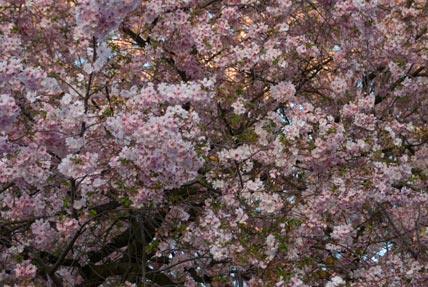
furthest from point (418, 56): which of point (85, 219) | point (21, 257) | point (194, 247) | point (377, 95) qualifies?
point (21, 257)

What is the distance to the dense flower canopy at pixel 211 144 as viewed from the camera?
5348mm

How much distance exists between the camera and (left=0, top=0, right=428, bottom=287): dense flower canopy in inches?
211

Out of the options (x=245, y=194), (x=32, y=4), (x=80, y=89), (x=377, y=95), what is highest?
(x=377, y=95)

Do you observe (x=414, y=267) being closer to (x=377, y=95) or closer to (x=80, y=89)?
(x=377, y=95)

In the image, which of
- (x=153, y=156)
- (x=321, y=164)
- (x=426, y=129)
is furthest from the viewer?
(x=426, y=129)

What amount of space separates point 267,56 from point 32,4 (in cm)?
227

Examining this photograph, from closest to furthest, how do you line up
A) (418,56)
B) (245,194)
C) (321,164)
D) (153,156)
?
1. (153,156)
2. (245,194)
3. (321,164)
4. (418,56)

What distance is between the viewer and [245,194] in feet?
18.6

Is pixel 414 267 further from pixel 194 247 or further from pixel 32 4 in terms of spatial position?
pixel 32 4

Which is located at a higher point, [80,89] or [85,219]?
[80,89]

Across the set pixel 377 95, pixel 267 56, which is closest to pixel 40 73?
pixel 267 56

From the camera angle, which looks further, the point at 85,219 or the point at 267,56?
the point at 267,56

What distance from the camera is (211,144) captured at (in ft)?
19.8

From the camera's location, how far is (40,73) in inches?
205
